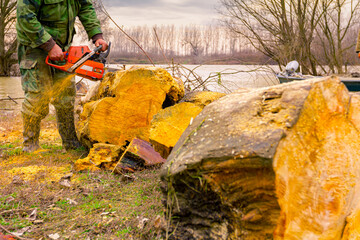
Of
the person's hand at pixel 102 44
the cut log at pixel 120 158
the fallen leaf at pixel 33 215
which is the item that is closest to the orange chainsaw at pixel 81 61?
the person's hand at pixel 102 44

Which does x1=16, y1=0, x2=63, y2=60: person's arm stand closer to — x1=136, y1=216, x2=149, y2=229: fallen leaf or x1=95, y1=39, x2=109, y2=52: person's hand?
x1=95, y1=39, x2=109, y2=52: person's hand

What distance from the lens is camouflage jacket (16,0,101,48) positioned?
349 cm

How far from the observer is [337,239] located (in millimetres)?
1719

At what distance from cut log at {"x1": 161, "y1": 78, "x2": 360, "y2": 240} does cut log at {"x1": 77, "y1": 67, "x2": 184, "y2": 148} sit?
68.0 inches

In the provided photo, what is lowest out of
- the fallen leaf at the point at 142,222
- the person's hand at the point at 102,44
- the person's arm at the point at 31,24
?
the fallen leaf at the point at 142,222

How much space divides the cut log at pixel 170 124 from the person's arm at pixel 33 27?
1650mm

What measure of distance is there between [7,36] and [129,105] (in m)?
19.9

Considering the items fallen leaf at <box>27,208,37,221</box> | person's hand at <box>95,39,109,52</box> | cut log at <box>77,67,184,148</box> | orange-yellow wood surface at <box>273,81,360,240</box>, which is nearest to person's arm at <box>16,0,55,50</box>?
person's hand at <box>95,39,109,52</box>

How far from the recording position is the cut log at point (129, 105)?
340cm

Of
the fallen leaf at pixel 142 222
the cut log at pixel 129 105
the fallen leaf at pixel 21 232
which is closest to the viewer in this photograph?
the fallen leaf at pixel 21 232

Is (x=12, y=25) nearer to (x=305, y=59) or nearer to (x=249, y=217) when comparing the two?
(x=305, y=59)

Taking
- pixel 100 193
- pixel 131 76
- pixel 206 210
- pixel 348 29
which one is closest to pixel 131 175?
pixel 100 193

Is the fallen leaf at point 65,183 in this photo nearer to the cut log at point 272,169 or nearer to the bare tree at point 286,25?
the cut log at point 272,169

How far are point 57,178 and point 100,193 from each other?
0.72 metres
